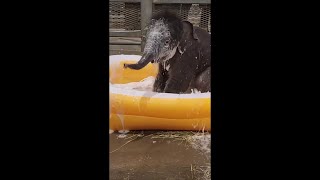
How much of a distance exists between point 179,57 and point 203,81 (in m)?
0.40

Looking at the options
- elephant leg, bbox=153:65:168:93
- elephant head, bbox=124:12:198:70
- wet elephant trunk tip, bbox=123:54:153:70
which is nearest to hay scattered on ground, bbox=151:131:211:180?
wet elephant trunk tip, bbox=123:54:153:70

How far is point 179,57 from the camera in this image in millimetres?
4027

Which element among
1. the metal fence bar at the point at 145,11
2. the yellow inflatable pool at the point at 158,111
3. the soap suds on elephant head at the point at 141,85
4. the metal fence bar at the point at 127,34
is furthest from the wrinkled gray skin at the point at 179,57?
the metal fence bar at the point at 127,34

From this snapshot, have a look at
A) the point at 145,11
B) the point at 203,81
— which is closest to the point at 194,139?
the point at 203,81

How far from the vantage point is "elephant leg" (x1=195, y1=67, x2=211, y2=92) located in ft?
13.6

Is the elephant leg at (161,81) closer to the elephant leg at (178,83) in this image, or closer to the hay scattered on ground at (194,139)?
the elephant leg at (178,83)

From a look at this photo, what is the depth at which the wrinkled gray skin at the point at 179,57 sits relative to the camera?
3859mm

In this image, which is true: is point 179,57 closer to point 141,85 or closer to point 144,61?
point 144,61
